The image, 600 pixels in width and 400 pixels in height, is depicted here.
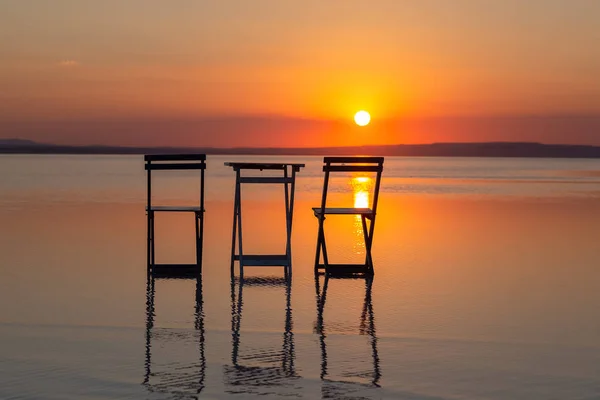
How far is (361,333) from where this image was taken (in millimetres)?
8406

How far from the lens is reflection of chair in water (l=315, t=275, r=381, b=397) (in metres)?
6.66

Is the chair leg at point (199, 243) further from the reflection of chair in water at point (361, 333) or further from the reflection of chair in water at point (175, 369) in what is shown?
the reflection of chair in water at point (175, 369)

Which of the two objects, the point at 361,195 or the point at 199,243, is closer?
the point at 199,243

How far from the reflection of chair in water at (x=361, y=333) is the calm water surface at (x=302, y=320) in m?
0.02

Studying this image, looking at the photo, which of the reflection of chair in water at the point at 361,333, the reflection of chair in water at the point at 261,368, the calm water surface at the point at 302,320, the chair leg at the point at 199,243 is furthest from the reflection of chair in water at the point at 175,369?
the chair leg at the point at 199,243

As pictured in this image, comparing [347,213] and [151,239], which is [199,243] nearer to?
[151,239]

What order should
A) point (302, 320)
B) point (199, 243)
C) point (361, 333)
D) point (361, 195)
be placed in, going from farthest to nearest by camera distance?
point (361, 195)
point (199, 243)
point (302, 320)
point (361, 333)

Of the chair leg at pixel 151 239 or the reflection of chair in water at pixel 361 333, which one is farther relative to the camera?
the chair leg at pixel 151 239

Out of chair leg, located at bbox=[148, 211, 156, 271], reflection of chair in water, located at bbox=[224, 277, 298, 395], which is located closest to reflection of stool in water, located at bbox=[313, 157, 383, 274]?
chair leg, located at bbox=[148, 211, 156, 271]

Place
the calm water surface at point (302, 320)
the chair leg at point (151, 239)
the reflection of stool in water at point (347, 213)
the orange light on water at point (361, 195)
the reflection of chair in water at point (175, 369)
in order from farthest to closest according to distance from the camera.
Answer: the orange light on water at point (361, 195) < the reflection of stool in water at point (347, 213) < the chair leg at point (151, 239) < the calm water surface at point (302, 320) < the reflection of chair in water at point (175, 369)

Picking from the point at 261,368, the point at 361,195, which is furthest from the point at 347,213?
the point at 361,195

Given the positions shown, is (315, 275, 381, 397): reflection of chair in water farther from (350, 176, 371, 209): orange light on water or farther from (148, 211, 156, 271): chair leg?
(350, 176, 371, 209): orange light on water

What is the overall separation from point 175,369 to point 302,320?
2298mm

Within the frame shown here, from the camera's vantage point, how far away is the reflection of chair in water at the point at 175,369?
6398 mm
